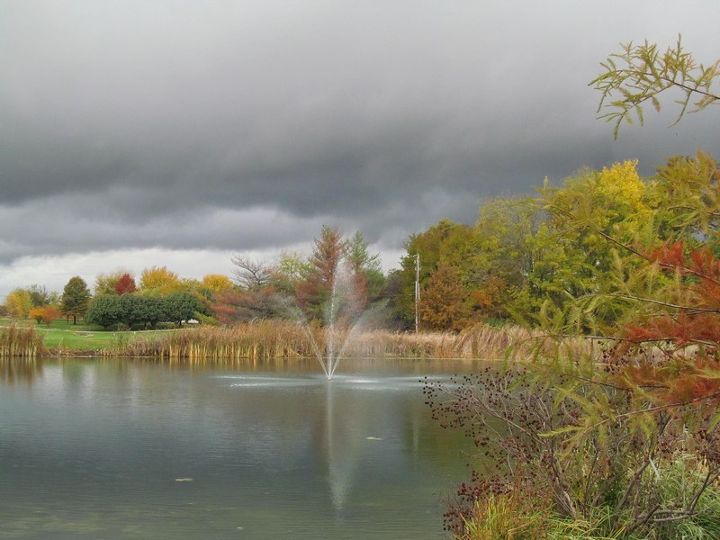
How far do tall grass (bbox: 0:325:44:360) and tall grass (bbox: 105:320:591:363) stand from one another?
2.37 metres

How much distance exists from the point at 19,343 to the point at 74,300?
30.6 metres

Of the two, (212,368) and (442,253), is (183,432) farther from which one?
(442,253)

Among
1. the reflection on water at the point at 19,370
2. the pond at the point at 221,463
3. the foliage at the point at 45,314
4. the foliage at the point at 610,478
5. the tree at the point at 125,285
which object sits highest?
the tree at the point at 125,285

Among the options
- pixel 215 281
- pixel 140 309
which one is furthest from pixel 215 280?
pixel 140 309

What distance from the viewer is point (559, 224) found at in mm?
3787

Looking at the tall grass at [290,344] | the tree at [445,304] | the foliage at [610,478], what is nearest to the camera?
the foliage at [610,478]

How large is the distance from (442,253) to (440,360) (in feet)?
60.2

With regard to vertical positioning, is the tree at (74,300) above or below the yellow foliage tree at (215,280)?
below

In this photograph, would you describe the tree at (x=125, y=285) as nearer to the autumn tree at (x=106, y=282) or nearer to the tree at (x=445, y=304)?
the autumn tree at (x=106, y=282)

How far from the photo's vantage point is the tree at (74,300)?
181 ft

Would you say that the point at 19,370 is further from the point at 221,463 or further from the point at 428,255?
the point at 428,255

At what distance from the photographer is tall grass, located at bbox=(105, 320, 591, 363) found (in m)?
27.4

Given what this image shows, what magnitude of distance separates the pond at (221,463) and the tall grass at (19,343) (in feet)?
31.6

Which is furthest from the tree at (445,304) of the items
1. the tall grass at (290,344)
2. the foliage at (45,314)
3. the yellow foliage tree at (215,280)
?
the foliage at (45,314)
